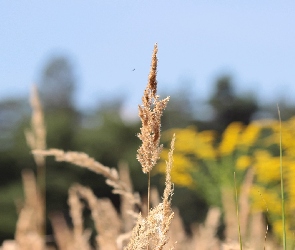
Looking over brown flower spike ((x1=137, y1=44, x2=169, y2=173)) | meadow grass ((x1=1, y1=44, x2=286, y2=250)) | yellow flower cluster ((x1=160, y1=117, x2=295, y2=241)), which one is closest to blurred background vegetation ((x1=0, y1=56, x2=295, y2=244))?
yellow flower cluster ((x1=160, y1=117, x2=295, y2=241))

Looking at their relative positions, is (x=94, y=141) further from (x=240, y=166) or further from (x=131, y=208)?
(x=131, y=208)

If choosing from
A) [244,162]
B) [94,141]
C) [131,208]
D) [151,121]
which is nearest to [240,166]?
[244,162]

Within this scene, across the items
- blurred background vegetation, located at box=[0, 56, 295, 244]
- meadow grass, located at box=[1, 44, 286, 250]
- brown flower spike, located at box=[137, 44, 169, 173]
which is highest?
brown flower spike, located at box=[137, 44, 169, 173]

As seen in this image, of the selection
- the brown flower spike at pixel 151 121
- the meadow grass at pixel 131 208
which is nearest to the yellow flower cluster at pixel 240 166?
the meadow grass at pixel 131 208

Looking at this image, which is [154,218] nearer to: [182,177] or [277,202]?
[277,202]

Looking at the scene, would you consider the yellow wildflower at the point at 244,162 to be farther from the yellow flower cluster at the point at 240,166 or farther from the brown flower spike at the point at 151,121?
the brown flower spike at the point at 151,121

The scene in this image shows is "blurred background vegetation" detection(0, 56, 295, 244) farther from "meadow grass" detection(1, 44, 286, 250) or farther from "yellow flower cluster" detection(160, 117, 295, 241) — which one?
"meadow grass" detection(1, 44, 286, 250)

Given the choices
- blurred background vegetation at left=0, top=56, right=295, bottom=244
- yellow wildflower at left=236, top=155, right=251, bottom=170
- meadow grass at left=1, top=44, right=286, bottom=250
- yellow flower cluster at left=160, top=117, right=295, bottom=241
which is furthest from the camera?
blurred background vegetation at left=0, top=56, right=295, bottom=244
